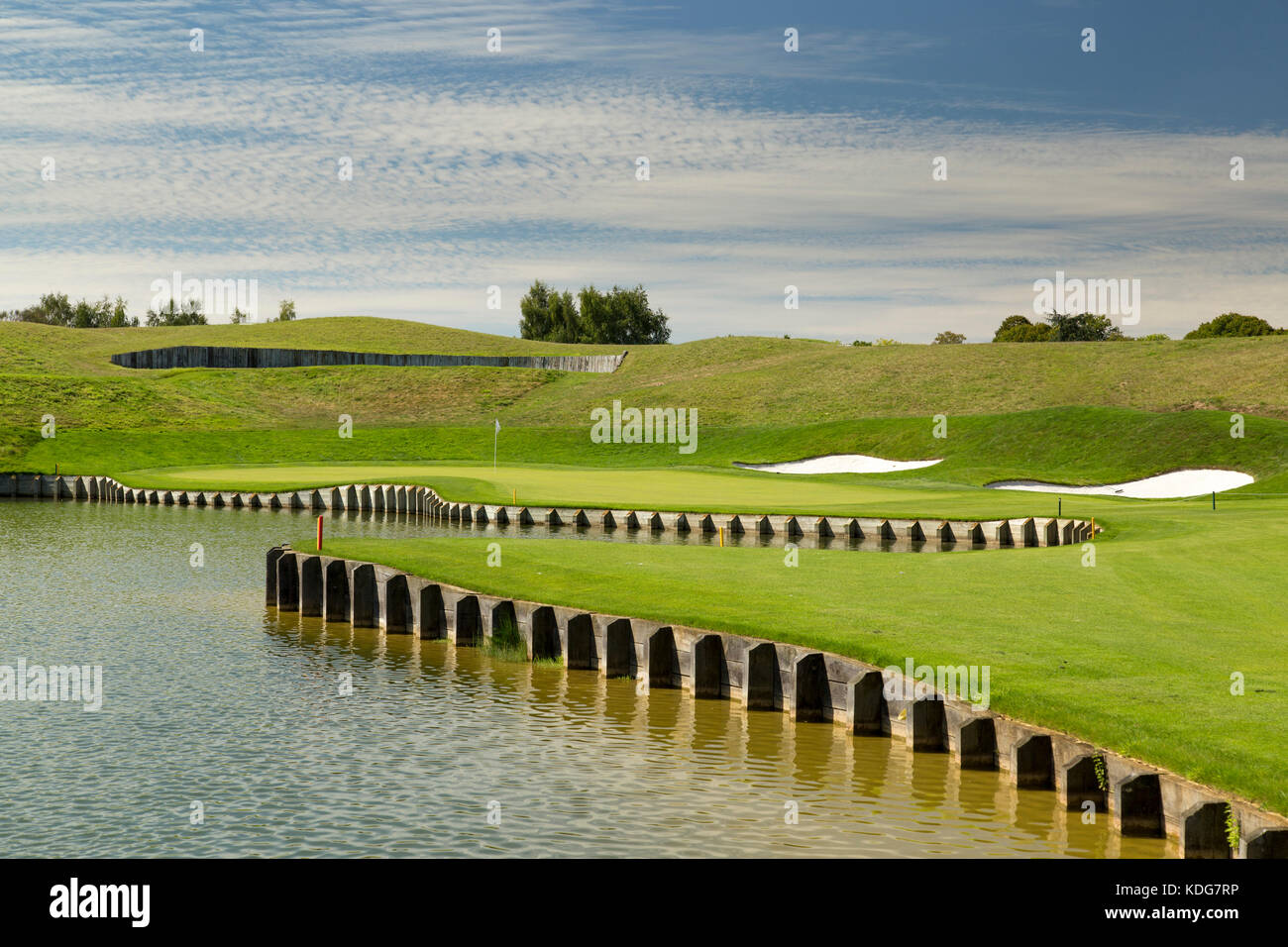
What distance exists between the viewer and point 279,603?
25.7 metres

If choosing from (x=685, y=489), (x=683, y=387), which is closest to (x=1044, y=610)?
(x=685, y=489)

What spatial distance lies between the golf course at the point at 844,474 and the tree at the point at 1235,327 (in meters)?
44.0

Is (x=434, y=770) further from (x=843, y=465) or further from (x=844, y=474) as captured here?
(x=843, y=465)

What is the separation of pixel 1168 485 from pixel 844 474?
17.8 metres

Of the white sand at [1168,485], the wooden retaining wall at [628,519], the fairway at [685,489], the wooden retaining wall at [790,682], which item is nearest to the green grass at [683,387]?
the fairway at [685,489]

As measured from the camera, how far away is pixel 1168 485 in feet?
180

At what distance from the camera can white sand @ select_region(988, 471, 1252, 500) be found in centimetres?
5362

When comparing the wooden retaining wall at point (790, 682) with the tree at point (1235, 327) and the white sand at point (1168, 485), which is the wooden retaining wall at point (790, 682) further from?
the tree at point (1235, 327)

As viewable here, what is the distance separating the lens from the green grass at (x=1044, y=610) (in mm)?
12414

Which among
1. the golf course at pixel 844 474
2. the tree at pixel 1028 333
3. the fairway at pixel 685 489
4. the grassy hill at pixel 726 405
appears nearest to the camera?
the golf course at pixel 844 474

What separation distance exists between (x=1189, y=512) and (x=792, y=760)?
89.7ft

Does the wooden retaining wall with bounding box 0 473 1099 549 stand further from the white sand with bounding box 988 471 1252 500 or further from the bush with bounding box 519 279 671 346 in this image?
the bush with bounding box 519 279 671 346
